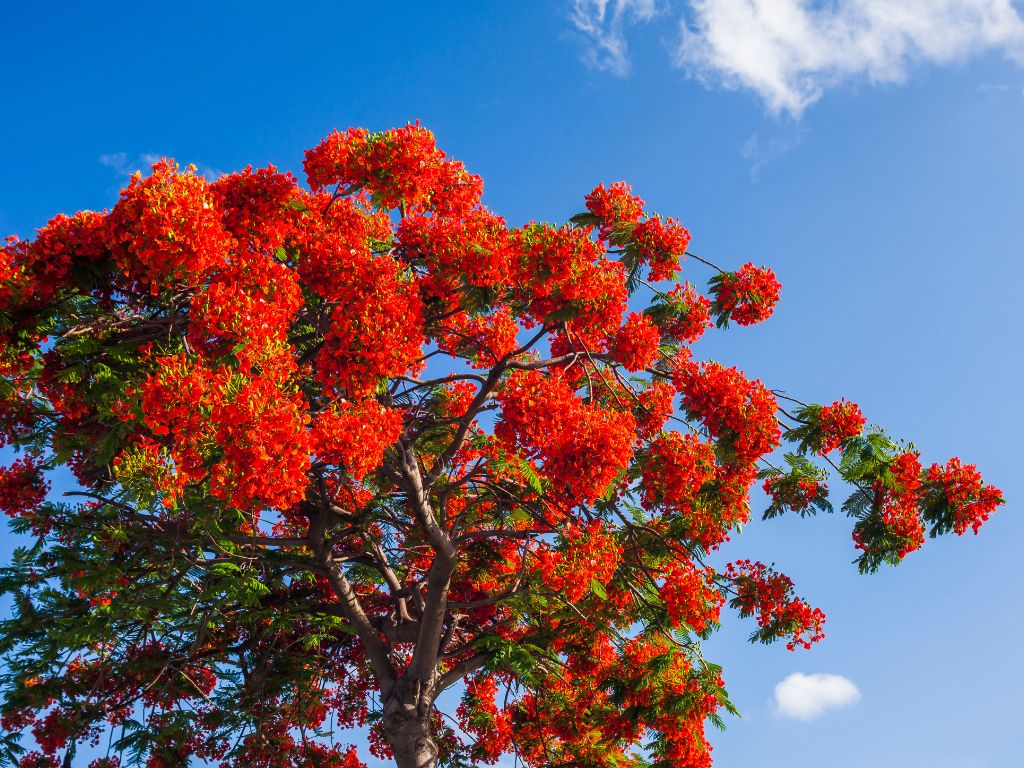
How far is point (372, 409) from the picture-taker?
7.68 m

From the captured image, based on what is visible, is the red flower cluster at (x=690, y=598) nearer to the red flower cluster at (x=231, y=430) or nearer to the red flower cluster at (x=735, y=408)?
the red flower cluster at (x=735, y=408)

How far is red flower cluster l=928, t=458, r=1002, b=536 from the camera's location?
387 inches

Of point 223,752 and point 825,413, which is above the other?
point 825,413

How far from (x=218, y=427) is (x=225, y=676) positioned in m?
7.92

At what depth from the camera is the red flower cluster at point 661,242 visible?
11.6 metres

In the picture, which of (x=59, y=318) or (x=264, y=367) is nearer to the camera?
(x=264, y=367)

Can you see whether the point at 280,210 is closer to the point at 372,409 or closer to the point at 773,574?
the point at 372,409

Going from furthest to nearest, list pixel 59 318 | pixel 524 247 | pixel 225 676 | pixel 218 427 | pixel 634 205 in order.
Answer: pixel 225 676 < pixel 634 205 < pixel 524 247 < pixel 59 318 < pixel 218 427

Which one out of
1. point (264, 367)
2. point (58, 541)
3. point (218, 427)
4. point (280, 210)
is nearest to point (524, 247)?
point (280, 210)

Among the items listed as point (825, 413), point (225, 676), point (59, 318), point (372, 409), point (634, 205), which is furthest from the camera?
point (225, 676)

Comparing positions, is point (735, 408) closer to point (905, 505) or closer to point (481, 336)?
point (905, 505)

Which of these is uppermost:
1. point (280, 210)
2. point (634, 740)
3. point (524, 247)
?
point (280, 210)

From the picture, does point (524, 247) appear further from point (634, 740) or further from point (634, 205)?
point (634, 740)

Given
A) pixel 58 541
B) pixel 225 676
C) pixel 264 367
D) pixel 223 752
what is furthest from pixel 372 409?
pixel 223 752
